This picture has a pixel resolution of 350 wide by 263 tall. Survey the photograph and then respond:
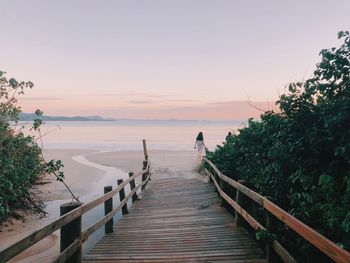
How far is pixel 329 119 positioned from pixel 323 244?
5.47 ft

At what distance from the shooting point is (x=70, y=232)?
163 inches

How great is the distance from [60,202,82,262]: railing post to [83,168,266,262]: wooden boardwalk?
33.3 inches

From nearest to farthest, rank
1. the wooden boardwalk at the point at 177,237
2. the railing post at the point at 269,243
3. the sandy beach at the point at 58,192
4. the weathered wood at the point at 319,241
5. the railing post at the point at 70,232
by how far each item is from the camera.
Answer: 1. the weathered wood at the point at 319,241
2. the railing post at the point at 70,232
3. the railing post at the point at 269,243
4. the wooden boardwalk at the point at 177,237
5. the sandy beach at the point at 58,192

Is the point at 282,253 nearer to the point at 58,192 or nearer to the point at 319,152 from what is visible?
the point at 319,152

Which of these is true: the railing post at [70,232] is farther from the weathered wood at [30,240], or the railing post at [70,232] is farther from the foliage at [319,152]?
the foliage at [319,152]

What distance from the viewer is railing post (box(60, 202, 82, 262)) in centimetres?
409

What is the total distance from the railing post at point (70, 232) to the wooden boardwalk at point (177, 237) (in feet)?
2.78

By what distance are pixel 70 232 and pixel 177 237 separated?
2.51m

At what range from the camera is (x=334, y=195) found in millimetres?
3816

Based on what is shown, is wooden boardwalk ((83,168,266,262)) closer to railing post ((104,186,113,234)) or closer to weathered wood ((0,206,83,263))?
railing post ((104,186,113,234))

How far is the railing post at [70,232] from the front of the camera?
13.4ft

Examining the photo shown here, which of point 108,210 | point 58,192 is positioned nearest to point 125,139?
point 58,192

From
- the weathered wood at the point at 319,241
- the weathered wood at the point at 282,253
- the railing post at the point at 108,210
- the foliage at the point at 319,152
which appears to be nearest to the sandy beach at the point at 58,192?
the railing post at the point at 108,210

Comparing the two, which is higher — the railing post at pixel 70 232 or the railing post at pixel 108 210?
the railing post at pixel 70 232
